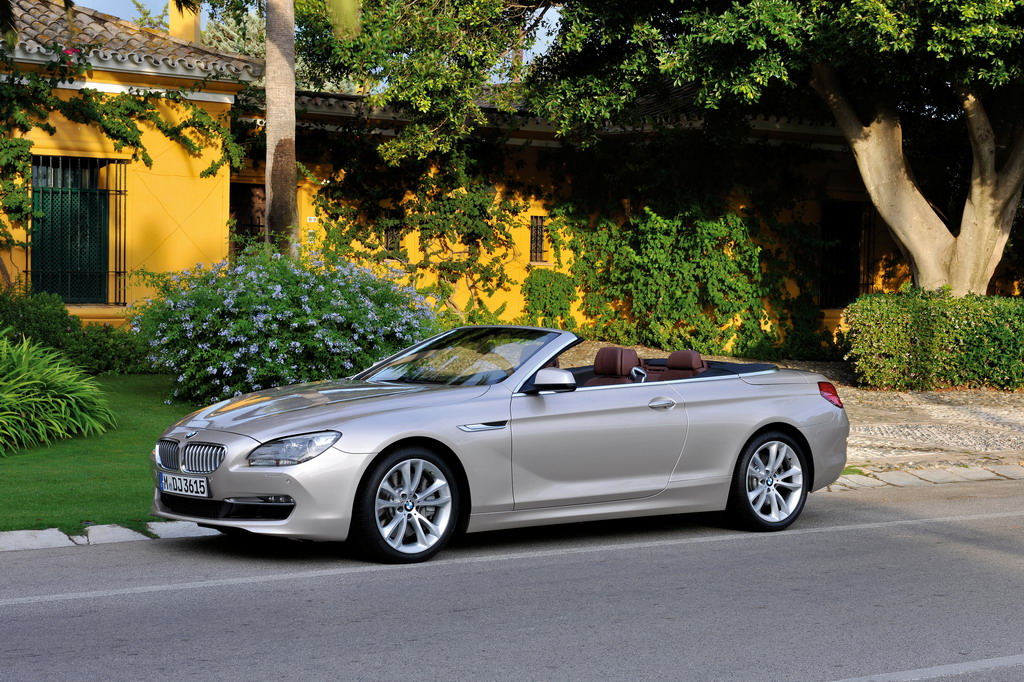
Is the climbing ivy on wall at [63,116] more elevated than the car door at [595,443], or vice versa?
the climbing ivy on wall at [63,116]

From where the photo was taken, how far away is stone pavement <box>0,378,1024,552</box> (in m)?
7.83

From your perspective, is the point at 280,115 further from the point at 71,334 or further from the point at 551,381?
the point at 551,381

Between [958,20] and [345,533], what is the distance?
11044 mm

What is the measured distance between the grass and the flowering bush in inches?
29.0

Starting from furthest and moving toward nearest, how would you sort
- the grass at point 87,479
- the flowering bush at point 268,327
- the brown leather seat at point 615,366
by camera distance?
1. the flowering bush at point 268,327
2. the grass at point 87,479
3. the brown leather seat at point 615,366

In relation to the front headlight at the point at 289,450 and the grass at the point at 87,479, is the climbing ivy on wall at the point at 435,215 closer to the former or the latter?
the grass at the point at 87,479

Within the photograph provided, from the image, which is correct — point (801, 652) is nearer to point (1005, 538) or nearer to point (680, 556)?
point (680, 556)

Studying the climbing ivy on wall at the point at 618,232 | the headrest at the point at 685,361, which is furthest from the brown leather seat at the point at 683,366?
the climbing ivy on wall at the point at 618,232

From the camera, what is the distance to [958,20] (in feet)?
47.3

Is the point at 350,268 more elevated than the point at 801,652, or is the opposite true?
the point at 350,268

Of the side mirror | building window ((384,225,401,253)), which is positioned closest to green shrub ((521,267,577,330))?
building window ((384,225,401,253))

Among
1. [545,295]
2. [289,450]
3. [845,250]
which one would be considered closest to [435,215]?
[545,295]

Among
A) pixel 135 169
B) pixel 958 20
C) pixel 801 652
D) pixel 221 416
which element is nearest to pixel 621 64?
pixel 958 20

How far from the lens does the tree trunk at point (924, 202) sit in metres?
17.9
